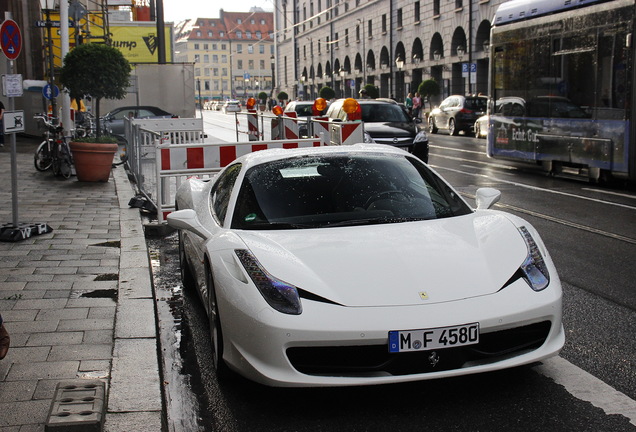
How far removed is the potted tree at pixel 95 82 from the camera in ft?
49.4

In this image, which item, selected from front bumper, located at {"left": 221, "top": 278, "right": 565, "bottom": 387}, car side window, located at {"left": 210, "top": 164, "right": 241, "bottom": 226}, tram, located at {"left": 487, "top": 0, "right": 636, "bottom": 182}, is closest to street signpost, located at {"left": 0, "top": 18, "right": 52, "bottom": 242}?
car side window, located at {"left": 210, "top": 164, "right": 241, "bottom": 226}

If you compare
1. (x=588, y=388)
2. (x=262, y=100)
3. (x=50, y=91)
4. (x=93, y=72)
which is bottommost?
(x=588, y=388)

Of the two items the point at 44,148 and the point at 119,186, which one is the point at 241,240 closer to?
the point at 119,186

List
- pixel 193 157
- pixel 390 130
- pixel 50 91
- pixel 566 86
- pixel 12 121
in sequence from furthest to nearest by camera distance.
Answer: pixel 390 130 < pixel 50 91 < pixel 566 86 < pixel 193 157 < pixel 12 121

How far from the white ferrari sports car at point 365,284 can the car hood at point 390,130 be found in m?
12.8

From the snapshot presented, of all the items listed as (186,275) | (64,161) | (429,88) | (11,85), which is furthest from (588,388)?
(429,88)

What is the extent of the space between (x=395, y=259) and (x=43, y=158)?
554 inches

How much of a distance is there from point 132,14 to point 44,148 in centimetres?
4546

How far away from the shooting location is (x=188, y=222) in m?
5.31

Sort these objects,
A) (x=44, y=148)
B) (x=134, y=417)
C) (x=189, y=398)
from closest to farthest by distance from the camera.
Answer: (x=134, y=417), (x=189, y=398), (x=44, y=148)

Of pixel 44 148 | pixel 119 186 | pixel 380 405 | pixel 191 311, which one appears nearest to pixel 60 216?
pixel 119 186

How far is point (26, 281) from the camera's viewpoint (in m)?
6.84

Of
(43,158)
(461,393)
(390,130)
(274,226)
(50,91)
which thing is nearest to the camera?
(461,393)

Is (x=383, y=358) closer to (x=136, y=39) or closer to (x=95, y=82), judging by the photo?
(x=95, y=82)
